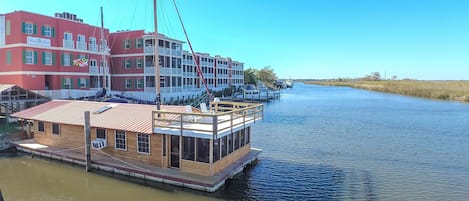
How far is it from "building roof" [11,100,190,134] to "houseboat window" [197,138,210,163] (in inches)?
85.8

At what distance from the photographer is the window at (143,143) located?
518 inches

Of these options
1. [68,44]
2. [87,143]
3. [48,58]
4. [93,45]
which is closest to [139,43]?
[93,45]

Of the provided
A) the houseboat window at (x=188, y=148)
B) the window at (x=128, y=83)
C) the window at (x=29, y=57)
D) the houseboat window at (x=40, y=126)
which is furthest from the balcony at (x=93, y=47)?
the houseboat window at (x=188, y=148)

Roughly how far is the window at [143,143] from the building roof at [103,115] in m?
0.54

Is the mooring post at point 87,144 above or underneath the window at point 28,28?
underneath

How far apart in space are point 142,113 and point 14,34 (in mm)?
20911

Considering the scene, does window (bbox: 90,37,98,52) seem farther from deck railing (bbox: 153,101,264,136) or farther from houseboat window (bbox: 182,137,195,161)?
houseboat window (bbox: 182,137,195,161)

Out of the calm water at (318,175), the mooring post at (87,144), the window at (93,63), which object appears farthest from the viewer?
the window at (93,63)

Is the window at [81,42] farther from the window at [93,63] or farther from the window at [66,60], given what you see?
the window at [93,63]

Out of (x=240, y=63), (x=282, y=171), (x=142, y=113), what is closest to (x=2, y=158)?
(x=142, y=113)

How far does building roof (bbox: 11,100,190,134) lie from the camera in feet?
43.8

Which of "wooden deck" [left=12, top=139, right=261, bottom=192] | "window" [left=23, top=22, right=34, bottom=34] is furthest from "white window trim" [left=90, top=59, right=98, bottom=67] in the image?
"wooden deck" [left=12, top=139, right=261, bottom=192]

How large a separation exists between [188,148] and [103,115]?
18.9ft

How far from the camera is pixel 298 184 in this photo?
13094 millimetres
